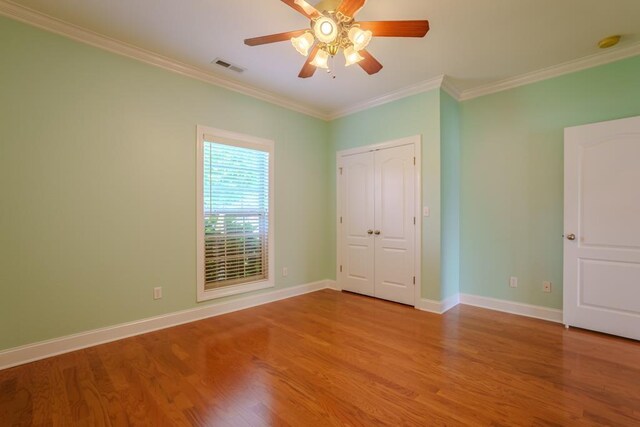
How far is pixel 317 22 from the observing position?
1980 mm

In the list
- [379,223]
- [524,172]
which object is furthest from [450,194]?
[379,223]

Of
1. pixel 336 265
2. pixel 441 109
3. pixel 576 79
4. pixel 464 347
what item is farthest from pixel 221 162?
pixel 576 79

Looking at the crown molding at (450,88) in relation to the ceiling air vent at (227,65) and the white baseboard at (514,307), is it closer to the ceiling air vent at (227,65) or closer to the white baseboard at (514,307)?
the ceiling air vent at (227,65)

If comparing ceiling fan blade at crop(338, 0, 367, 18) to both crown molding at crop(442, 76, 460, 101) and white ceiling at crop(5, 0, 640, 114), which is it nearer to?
white ceiling at crop(5, 0, 640, 114)

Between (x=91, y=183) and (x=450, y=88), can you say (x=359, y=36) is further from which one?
(x=91, y=183)

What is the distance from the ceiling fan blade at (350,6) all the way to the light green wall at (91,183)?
7.12ft

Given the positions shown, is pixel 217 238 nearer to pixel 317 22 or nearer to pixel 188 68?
pixel 188 68

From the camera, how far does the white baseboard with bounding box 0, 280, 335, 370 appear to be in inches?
93.4

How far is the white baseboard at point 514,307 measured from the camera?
3.30m

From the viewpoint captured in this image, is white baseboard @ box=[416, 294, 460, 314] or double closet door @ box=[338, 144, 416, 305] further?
double closet door @ box=[338, 144, 416, 305]

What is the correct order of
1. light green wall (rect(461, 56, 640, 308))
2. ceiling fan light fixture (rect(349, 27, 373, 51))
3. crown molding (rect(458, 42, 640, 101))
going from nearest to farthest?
ceiling fan light fixture (rect(349, 27, 373, 51)) → crown molding (rect(458, 42, 640, 101)) → light green wall (rect(461, 56, 640, 308))

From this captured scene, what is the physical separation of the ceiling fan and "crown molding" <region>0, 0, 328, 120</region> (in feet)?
5.09

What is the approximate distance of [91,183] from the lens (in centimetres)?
271

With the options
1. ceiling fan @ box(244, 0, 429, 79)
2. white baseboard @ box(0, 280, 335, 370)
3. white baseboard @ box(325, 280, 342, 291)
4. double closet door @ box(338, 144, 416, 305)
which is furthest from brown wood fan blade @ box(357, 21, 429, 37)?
white baseboard @ box(325, 280, 342, 291)
